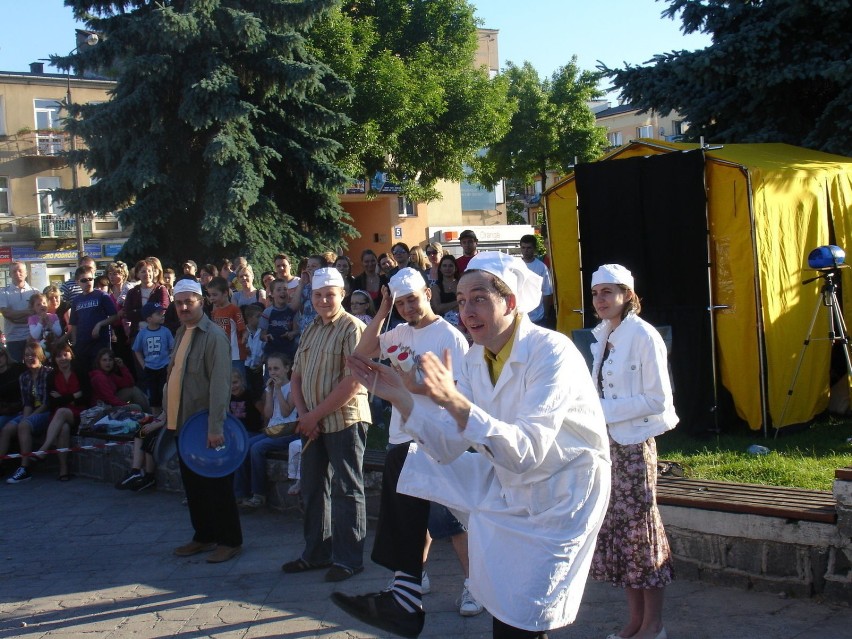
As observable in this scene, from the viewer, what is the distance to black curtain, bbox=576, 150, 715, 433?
9.00 meters

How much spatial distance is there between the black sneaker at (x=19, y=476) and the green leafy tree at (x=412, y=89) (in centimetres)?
1859

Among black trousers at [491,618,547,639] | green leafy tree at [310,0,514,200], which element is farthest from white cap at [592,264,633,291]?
green leafy tree at [310,0,514,200]

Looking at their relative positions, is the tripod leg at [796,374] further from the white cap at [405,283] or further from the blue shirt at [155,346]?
the blue shirt at [155,346]

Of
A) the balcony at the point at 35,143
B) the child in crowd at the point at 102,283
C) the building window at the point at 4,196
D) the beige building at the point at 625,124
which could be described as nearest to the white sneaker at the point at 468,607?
the child in crowd at the point at 102,283

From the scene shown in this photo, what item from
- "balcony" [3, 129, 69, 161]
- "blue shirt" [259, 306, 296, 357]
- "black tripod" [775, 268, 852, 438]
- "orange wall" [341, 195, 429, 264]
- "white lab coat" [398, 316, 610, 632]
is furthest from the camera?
"balcony" [3, 129, 69, 161]

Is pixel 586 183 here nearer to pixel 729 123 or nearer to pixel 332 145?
pixel 729 123

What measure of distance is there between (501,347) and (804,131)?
34.6 feet

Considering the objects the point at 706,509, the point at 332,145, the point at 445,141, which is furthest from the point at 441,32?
the point at 706,509

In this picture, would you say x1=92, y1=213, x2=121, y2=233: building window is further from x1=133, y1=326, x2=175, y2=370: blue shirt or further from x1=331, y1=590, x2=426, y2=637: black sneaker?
x1=331, y1=590, x2=426, y2=637: black sneaker

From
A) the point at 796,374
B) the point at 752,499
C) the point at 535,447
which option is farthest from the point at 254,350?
the point at 535,447

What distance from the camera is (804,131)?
40.6 ft

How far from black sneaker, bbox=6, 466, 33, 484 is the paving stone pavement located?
2.10m

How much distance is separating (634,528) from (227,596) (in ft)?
9.50

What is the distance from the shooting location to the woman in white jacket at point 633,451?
4578mm
